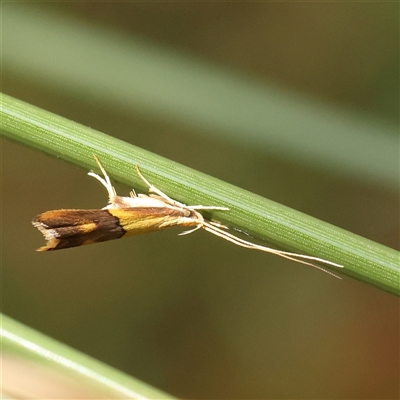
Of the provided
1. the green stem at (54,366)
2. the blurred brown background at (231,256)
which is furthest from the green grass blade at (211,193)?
the blurred brown background at (231,256)

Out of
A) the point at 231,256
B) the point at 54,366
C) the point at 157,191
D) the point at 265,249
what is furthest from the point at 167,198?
the point at 231,256

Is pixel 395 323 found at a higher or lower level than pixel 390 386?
higher

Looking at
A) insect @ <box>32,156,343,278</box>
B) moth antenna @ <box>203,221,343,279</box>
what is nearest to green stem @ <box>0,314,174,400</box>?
insect @ <box>32,156,343,278</box>

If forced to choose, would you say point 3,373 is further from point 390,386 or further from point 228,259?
point 390,386

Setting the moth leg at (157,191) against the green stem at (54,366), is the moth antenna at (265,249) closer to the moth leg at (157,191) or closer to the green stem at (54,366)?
the moth leg at (157,191)

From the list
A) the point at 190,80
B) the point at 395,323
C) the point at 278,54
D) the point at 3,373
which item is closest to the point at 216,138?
the point at 190,80

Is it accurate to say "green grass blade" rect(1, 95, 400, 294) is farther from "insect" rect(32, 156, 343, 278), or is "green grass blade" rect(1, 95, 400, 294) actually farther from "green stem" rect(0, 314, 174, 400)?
"green stem" rect(0, 314, 174, 400)
